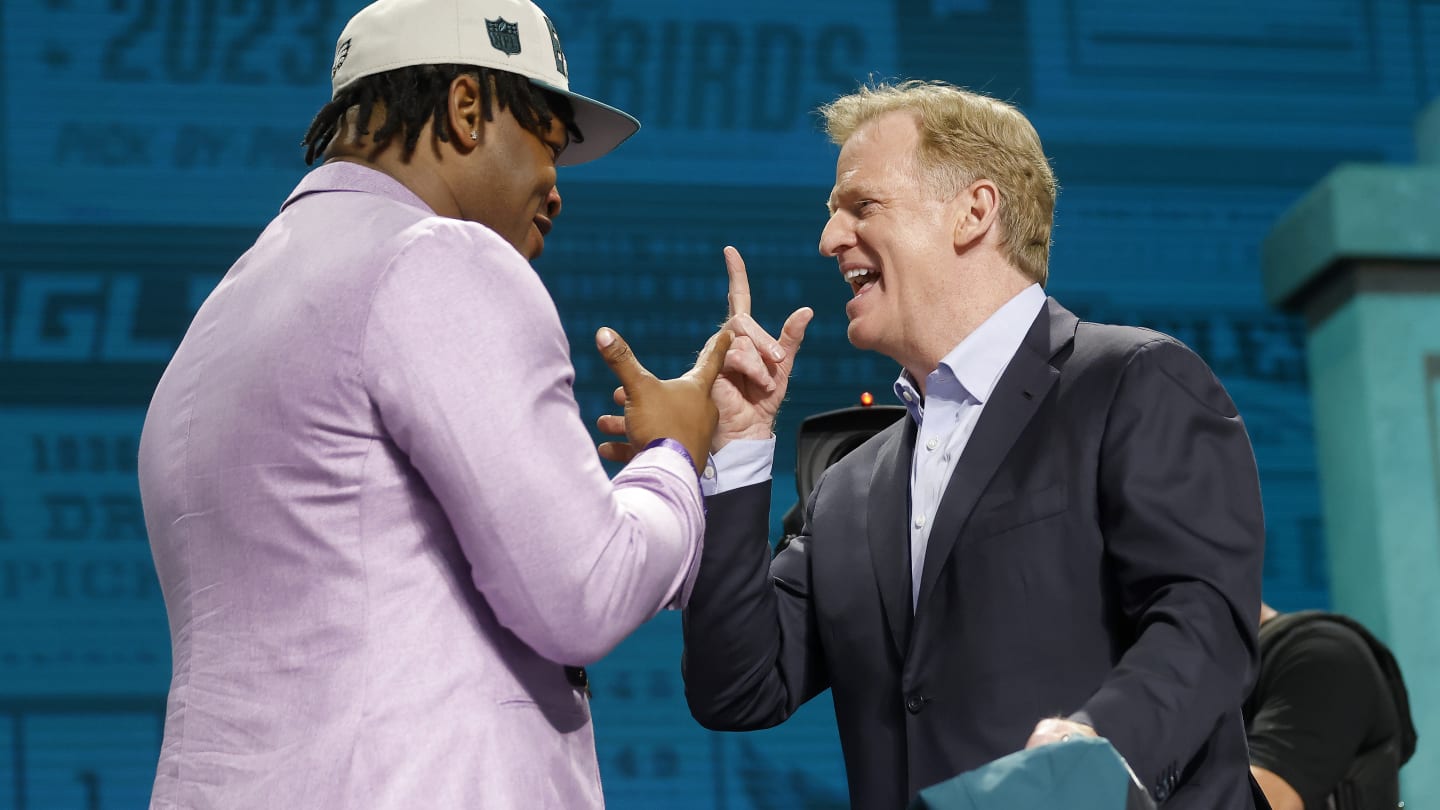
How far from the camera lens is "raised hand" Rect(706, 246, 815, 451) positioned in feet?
6.20

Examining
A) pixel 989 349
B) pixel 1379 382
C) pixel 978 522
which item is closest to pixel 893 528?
pixel 978 522

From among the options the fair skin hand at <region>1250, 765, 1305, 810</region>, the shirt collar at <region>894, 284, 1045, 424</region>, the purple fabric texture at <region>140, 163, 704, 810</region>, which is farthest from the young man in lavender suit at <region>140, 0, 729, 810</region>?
the fair skin hand at <region>1250, 765, 1305, 810</region>

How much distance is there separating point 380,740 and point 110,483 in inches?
165

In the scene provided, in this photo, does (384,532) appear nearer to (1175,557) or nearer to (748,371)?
(748,371)

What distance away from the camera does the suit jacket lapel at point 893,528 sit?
1.84 meters

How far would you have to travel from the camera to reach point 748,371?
1.89 metres

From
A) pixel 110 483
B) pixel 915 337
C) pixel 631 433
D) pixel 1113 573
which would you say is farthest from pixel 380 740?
pixel 110 483

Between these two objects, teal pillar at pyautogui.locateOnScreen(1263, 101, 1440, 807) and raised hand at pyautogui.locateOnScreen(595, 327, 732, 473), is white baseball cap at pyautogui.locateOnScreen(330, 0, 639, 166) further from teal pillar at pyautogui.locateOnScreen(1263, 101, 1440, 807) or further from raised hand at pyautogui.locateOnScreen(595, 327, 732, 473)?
teal pillar at pyautogui.locateOnScreen(1263, 101, 1440, 807)

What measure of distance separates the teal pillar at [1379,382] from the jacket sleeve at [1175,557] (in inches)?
162

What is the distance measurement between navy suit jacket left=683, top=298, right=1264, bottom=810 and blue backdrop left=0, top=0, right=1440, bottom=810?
130 inches

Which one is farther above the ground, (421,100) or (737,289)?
(421,100)

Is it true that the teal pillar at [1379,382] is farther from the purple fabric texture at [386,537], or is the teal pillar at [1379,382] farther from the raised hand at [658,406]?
the purple fabric texture at [386,537]

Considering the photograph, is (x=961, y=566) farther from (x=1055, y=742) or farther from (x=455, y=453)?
(x=455, y=453)

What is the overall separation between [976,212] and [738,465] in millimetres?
515
